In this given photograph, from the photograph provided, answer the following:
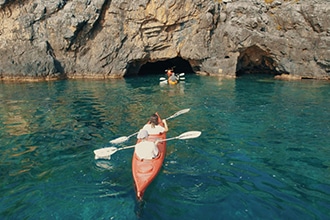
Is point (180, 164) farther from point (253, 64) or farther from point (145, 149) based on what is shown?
point (253, 64)

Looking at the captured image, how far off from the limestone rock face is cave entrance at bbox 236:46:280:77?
12 centimetres

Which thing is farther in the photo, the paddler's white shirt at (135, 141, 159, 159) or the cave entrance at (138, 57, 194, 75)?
the cave entrance at (138, 57, 194, 75)

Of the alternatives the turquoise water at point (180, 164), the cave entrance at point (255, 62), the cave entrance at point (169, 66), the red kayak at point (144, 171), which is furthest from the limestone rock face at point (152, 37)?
the red kayak at point (144, 171)

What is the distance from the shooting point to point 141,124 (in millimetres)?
12648

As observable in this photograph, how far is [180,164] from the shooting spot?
327 inches

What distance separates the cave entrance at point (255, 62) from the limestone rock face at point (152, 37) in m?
0.12

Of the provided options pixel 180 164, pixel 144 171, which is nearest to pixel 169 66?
pixel 180 164

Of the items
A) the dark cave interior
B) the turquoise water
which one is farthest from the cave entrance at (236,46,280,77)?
the turquoise water

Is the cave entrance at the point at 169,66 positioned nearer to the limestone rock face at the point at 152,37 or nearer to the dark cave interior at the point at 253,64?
the dark cave interior at the point at 253,64

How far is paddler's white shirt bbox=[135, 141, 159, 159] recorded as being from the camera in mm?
7562

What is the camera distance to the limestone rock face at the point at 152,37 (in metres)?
26.0

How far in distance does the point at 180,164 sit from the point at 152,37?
2486 centimetres

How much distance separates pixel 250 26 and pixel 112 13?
1531 cm

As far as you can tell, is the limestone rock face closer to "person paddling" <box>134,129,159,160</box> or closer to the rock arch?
the rock arch
